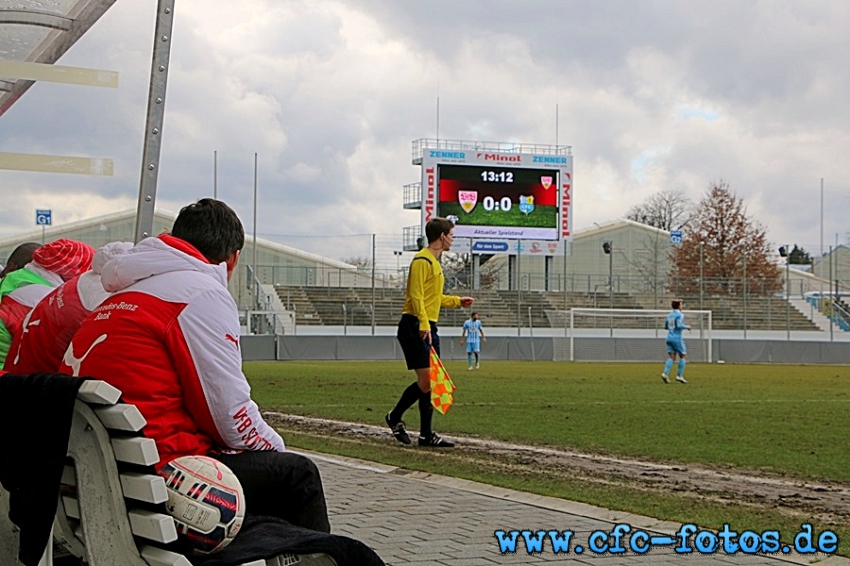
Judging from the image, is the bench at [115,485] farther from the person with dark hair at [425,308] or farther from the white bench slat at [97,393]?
the person with dark hair at [425,308]

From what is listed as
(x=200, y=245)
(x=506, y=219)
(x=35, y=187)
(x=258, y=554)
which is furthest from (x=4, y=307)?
(x=506, y=219)

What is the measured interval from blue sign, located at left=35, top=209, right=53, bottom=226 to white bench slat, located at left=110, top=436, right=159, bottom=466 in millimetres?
3989

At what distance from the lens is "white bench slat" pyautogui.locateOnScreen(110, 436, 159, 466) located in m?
2.96

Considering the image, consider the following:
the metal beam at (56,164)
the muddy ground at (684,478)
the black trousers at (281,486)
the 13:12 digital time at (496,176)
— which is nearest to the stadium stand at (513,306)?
the 13:12 digital time at (496,176)

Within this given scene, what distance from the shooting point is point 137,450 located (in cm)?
296

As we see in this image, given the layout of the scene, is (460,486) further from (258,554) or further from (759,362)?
(759,362)

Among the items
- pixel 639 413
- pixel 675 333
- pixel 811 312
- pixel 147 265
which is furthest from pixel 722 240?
Result: pixel 147 265

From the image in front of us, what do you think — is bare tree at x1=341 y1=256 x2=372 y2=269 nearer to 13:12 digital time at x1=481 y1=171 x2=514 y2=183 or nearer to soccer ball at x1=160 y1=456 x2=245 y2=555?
13:12 digital time at x1=481 y1=171 x2=514 y2=183

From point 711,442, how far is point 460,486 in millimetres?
4722

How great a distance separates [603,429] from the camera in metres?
12.9

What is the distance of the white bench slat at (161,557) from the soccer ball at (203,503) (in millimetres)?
130

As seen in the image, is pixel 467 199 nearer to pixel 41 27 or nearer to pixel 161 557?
pixel 41 27

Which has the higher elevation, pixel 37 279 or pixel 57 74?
pixel 57 74

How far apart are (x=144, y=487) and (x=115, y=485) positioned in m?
0.10
